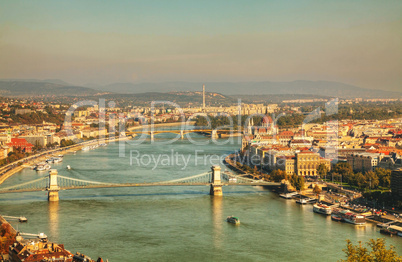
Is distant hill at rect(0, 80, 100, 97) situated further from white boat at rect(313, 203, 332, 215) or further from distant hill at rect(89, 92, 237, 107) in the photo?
white boat at rect(313, 203, 332, 215)

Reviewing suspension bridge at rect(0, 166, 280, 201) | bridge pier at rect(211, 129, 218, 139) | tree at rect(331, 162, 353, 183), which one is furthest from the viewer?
bridge pier at rect(211, 129, 218, 139)

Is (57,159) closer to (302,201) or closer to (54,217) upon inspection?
(54,217)

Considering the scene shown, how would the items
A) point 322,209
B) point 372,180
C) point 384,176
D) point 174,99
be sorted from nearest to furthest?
point 322,209 < point 372,180 < point 384,176 < point 174,99

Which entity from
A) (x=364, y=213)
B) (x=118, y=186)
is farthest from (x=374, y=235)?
(x=118, y=186)

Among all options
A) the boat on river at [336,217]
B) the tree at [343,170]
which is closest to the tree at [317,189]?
the tree at [343,170]

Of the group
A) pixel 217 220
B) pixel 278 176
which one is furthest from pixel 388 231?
pixel 278 176

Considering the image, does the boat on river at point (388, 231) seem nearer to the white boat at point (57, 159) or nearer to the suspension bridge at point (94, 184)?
the suspension bridge at point (94, 184)

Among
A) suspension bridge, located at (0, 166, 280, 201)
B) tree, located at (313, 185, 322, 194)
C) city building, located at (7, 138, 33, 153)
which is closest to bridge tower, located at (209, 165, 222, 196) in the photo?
suspension bridge, located at (0, 166, 280, 201)
